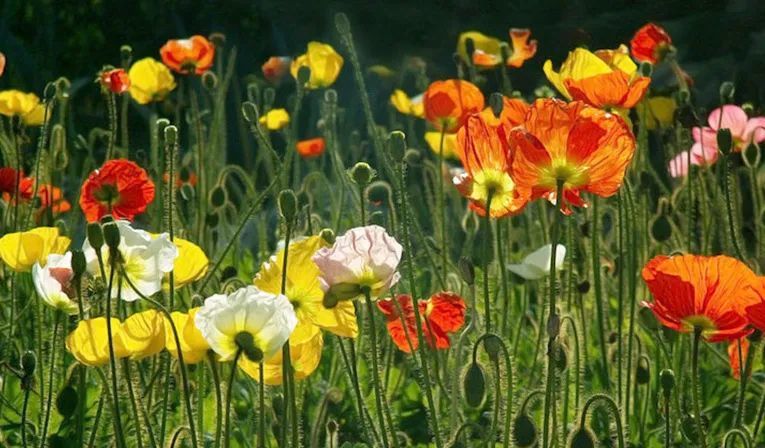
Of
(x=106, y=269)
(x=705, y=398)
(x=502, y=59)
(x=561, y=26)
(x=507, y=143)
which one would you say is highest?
(x=561, y=26)

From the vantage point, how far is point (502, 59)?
10.4ft

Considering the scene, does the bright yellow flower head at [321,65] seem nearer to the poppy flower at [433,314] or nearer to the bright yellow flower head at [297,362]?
the poppy flower at [433,314]

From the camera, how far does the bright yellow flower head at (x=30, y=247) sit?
1.92 metres

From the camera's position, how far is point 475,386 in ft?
5.60

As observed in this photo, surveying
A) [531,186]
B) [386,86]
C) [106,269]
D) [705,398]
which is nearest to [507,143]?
[531,186]

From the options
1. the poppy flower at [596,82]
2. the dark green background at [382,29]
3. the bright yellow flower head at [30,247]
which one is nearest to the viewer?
the bright yellow flower head at [30,247]

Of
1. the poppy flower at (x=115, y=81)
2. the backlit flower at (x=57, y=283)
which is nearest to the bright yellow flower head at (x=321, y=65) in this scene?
the poppy flower at (x=115, y=81)

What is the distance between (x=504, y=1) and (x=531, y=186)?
3223 millimetres

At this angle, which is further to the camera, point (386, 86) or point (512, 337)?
point (386, 86)

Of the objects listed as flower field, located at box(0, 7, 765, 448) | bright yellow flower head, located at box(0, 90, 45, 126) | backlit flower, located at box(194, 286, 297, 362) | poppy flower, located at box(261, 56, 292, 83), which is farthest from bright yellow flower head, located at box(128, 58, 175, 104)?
backlit flower, located at box(194, 286, 297, 362)

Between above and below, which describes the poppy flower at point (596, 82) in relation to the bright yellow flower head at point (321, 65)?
below

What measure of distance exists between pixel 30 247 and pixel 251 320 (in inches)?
24.2

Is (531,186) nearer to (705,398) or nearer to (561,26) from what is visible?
(705,398)

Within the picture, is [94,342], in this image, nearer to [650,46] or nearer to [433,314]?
[433,314]
